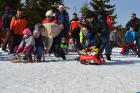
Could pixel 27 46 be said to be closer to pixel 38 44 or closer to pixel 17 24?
pixel 38 44

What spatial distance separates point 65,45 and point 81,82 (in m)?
5.26

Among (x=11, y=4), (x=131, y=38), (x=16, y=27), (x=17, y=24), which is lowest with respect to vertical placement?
(x=131, y=38)

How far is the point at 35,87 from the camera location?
238 centimetres

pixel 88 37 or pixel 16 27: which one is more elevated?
pixel 16 27

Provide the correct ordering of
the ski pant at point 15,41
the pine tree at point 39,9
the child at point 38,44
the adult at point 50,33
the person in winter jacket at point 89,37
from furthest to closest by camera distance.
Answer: the pine tree at point 39,9
the ski pant at point 15,41
the adult at point 50,33
the child at point 38,44
the person in winter jacket at point 89,37

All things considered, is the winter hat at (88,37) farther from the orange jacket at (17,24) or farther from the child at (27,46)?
the orange jacket at (17,24)

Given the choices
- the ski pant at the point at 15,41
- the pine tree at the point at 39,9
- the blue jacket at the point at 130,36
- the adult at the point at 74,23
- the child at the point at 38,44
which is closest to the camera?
the child at the point at 38,44

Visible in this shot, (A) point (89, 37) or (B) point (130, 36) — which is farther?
(B) point (130, 36)

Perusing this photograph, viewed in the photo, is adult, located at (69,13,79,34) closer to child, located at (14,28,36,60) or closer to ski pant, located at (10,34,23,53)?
ski pant, located at (10,34,23,53)

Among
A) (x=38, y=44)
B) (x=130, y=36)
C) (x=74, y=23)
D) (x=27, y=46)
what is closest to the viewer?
(x=27, y=46)

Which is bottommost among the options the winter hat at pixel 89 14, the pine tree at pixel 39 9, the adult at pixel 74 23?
the winter hat at pixel 89 14

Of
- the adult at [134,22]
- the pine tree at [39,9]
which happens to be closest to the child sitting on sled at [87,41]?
the adult at [134,22]

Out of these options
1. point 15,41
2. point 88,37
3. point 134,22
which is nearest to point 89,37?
point 88,37

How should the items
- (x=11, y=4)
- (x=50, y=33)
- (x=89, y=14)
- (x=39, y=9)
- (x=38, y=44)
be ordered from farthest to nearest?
(x=11, y=4) → (x=39, y=9) → (x=50, y=33) → (x=38, y=44) → (x=89, y=14)
